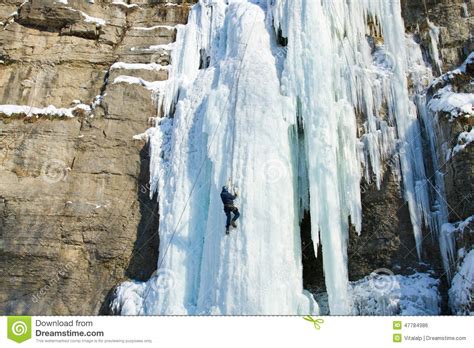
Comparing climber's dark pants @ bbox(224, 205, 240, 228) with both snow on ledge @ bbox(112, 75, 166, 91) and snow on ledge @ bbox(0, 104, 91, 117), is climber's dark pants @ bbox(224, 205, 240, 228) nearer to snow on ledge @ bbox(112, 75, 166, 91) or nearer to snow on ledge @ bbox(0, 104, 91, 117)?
snow on ledge @ bbox(112, 75, 166, 91)

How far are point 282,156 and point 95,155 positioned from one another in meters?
5.01

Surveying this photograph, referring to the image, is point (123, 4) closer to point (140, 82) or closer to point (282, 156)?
point (140, 82)

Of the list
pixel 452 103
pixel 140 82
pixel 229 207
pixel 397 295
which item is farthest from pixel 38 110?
pixel 452 103

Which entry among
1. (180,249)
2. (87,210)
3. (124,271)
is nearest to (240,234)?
(180,249)

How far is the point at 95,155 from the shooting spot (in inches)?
582

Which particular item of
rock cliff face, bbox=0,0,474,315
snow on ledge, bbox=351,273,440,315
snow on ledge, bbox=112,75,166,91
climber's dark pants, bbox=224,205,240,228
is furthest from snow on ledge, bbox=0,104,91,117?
snow on ledge, bbox=351,273,440,315

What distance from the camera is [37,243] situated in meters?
13.5

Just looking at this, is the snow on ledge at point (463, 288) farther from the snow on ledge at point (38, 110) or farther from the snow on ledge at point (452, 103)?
the snow on ledge at point (38, 110)

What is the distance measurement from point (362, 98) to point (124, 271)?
7.04m

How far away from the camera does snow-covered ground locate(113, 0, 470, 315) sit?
11.8 meters

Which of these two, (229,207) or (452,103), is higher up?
(452,103)

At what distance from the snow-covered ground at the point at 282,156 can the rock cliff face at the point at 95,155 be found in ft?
1.89
